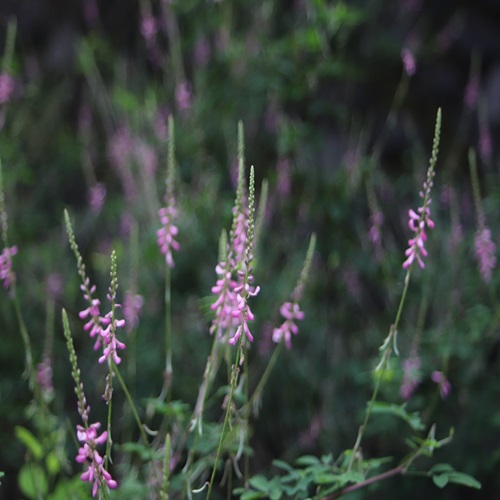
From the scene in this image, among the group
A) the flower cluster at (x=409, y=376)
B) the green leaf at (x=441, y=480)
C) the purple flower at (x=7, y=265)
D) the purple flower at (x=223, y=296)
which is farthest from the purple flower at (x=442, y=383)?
the purple flower at (x=7, y=265)

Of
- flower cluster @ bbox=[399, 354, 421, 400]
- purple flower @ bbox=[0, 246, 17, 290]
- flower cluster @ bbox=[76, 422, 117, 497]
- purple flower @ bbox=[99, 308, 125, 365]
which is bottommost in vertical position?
flower cluster @ bbox=[399, 354, 421, 400]

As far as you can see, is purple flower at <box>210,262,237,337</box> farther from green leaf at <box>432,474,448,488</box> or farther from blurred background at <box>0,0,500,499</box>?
blurred background at <box>0,0,500,499</box>

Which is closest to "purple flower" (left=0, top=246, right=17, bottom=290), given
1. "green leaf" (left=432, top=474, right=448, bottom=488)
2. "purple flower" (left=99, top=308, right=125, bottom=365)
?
"purple flower" (left=99, top=308, right=125, bottom=365)

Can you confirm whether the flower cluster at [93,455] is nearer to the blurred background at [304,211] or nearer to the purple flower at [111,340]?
the purple flower at [111,340]

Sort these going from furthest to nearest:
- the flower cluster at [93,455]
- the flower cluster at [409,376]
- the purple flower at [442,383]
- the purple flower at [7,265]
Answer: the flower cluster at [409,376]
the purple flower at [442,383]
the purple flower at [7,265]
the flower cluster at [93,455]

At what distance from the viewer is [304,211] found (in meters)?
3.19

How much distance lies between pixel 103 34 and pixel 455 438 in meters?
3.80

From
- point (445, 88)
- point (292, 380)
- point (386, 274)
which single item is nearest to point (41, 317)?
point (292, 380)

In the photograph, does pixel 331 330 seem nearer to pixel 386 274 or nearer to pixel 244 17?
pixel 386 274

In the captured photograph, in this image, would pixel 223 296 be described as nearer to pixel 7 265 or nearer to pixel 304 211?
pixel 7 265

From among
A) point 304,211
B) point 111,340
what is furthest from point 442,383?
point 304,211

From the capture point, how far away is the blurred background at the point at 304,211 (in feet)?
9.51

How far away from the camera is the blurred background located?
9.51 ft

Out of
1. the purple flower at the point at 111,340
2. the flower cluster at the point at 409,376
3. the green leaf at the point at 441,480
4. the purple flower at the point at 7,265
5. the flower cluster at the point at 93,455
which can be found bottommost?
the flower cluster at the point at 409,376
